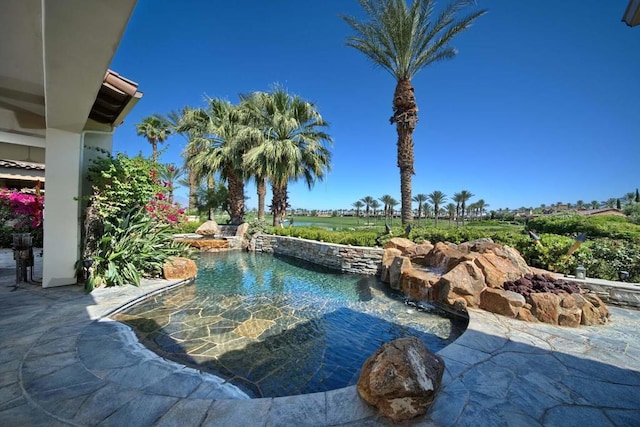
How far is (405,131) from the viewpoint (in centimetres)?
1137

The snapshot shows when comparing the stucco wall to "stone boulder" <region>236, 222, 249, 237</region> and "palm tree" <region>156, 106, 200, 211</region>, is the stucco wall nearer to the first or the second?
"stone boulder" <region>236, 222, 249, 237</region>

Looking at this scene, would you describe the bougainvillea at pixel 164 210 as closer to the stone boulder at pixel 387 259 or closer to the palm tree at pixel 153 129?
the stone boulder at pixel 387 259

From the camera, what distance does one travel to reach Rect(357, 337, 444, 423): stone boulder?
1816 mm

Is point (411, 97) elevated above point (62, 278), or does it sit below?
above

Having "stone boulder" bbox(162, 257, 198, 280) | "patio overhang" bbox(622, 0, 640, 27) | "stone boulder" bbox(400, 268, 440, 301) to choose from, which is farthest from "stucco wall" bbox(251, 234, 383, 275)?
"patio overhang" bbox(622, 0, 640, 27)

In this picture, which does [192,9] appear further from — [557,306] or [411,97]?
[557,306]

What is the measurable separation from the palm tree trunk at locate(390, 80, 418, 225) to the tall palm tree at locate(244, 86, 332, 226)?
4.51 meters

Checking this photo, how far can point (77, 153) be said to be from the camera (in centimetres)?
496

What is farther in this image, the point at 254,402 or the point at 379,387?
the point at 254,402

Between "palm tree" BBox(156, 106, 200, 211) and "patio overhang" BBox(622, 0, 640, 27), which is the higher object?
"palm tree" BBox(156, 106, 200, 211)

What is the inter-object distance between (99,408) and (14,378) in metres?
1.06

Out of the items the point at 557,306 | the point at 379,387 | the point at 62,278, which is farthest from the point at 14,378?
the point at 557,306

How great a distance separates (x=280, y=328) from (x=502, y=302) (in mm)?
3586

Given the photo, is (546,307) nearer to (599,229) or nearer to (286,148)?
(286,148)
